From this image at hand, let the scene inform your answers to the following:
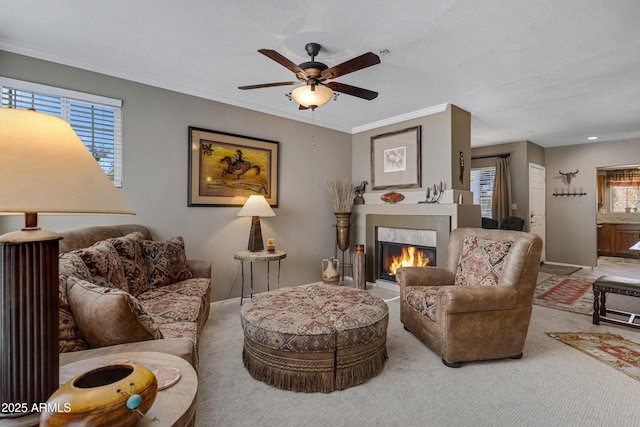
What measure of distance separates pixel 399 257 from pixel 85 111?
4.16 meters

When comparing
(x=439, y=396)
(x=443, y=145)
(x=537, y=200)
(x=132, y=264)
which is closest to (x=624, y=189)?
(x=537, y=200)

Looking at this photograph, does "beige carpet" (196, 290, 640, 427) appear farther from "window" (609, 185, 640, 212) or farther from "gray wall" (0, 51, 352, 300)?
"window" (609, 185, 640, 212)

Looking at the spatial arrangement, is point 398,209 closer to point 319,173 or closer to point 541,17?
→ point 319,173

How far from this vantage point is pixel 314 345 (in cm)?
196

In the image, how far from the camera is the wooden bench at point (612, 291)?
3000 millimetres

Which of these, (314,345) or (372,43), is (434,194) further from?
(314,345)

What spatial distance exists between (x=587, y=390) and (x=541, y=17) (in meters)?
2.60

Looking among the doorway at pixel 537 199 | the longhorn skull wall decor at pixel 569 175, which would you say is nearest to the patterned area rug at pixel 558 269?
Answer: the doorway at pixel 537 199

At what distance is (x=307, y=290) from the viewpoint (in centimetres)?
276

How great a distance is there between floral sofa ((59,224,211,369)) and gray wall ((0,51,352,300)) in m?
0.45

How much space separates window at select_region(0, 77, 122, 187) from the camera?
269 cm

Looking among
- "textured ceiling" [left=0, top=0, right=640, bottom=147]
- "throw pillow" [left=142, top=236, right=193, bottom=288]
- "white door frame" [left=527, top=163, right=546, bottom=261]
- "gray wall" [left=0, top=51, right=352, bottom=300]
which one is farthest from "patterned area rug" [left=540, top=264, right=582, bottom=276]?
"throw pillow" [left=142, top=236, right=193, bottom=288]

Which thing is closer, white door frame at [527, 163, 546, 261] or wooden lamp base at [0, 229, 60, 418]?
wooden lamp base at [0, 229, 60, 418]

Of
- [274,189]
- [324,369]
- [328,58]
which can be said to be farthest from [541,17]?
[274,189]
